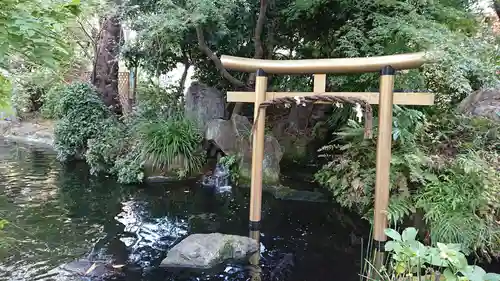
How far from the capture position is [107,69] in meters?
9.65

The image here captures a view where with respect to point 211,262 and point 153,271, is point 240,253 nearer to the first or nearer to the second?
point 211,262

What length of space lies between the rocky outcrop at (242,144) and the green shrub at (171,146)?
0.43 meters

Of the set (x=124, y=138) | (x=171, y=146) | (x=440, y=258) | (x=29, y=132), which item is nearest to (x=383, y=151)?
(x=440, y=258)

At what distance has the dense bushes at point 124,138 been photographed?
7.59 metres

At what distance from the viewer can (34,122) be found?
14.5 metres

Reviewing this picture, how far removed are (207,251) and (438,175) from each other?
3.23m

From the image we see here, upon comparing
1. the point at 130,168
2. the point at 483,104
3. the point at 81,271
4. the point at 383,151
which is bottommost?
the point at 81,271

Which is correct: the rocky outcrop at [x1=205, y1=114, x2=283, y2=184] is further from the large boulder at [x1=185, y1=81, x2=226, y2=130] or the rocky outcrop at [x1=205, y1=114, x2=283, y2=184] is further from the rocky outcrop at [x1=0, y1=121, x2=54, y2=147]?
the rocky outcrop at [x1=0, y1=121, x2=54, y2=147]

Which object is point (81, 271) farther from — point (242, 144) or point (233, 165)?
point (242, 144)

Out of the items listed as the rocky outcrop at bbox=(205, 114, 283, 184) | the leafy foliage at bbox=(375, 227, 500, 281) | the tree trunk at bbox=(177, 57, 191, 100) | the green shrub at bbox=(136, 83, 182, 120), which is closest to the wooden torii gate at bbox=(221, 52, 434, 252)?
the leafy foliage at bbox=(375, 227, 500, 281)

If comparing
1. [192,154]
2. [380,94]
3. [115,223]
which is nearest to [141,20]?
[192,154]

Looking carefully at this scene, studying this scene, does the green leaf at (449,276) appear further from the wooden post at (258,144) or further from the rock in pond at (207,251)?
the wooden post at (258,144)

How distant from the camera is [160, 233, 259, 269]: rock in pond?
4027 mm

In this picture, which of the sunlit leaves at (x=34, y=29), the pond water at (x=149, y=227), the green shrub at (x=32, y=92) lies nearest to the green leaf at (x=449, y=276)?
the sunlit leaves at (x=34, y=29)
